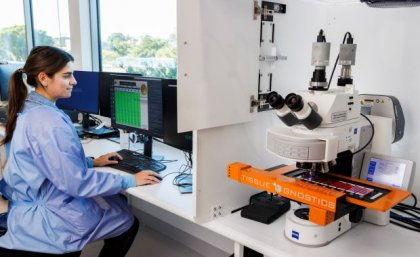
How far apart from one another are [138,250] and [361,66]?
74.4 inches

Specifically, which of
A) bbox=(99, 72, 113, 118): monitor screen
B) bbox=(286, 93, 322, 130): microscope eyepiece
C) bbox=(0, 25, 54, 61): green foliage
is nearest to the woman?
bbox=(286, 93, 322, 130): microscope eyepiece

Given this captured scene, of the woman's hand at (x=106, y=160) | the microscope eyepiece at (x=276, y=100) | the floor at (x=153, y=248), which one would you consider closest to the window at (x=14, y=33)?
the floor at (x=153, y=248)

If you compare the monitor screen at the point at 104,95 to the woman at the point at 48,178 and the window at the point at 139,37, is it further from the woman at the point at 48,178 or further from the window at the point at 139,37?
the woman at the point at 48,178

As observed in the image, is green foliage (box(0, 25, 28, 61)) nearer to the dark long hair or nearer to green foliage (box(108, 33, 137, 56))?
green foliage (box(108, 33, 137, 56))

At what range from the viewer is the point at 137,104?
221 cm

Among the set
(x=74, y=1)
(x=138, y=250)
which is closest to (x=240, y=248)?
(x=138, y=250)

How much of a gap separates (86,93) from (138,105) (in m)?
0.85

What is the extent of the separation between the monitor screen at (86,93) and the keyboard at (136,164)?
2.60 ft

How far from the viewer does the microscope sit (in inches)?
44.0

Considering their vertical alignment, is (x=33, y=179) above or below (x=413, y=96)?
below

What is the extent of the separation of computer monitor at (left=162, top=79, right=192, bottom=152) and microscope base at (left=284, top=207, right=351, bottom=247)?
83 centimetres

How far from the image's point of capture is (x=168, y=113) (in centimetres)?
203

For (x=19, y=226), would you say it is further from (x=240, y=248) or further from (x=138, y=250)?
(x=138, y=250)

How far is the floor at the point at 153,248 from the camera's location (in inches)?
100.0
